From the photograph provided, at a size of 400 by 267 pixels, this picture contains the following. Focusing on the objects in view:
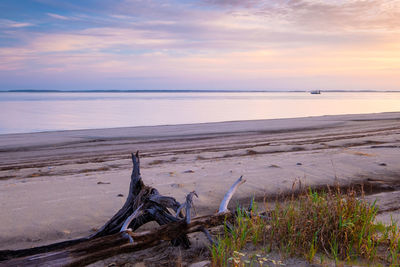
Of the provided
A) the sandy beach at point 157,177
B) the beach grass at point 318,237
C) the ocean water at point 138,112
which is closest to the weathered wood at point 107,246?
the beach grass at point 318,237

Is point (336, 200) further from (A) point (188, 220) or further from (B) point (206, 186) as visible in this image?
(B) point (206, 186)

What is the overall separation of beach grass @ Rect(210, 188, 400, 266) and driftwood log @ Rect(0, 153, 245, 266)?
0.33 m

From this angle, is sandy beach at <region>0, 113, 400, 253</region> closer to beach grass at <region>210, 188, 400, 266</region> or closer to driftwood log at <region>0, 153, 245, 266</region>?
driftwood log at <region>0, 153, 245, 266</region>

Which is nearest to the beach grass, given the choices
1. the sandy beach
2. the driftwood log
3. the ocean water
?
the driftwood log

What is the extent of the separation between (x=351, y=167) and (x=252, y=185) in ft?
8.92

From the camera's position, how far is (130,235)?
3.04 metres

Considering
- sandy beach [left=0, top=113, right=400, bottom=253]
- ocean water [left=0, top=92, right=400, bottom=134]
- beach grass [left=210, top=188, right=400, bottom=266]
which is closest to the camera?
beach grass [left=210, top=188, right=400, bottom=266]

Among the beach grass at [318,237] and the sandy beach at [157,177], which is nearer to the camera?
the beach grass at [318,237]

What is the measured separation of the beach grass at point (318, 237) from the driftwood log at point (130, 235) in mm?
333

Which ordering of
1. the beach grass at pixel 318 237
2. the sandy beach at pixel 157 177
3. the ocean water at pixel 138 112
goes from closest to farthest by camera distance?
the beach grass at pixel 318 237 → the sandy beach at pixel 157 177 → the ocean water at pixel 138 112

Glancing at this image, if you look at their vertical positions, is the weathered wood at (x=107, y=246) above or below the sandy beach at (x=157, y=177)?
above

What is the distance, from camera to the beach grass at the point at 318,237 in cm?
321

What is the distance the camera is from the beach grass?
10.5ft

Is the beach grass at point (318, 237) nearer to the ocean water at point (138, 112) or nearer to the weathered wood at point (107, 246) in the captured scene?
the weathered wood at point (107, 246)
